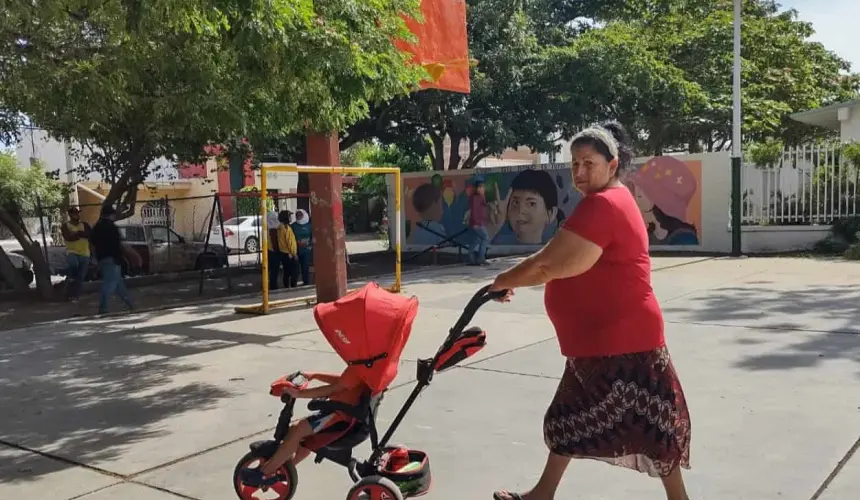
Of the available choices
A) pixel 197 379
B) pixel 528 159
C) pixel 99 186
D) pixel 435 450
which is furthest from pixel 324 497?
pixel 528 159

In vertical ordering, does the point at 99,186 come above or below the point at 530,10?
below

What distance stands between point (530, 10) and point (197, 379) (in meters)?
16.6

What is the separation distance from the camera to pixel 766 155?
16.6 metres

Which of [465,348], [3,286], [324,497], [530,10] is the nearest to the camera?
[465,348]

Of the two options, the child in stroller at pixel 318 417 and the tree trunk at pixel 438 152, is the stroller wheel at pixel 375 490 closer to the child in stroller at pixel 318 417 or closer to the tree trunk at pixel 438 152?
the child in stroller at pixel 318 417

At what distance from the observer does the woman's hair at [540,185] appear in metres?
19.6

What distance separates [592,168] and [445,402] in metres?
2.90

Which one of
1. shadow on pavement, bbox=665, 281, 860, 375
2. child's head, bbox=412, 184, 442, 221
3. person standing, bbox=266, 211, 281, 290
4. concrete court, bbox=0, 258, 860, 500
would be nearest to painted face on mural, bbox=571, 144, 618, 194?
concrete court, bbox=0, 258, 860, 500

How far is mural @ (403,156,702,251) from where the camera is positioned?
57.4 feet

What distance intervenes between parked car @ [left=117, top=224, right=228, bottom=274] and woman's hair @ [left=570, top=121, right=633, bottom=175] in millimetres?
14902

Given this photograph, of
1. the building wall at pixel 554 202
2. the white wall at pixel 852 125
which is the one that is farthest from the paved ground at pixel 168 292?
the white wall at pixel 852 125

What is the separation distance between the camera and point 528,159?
50875mm

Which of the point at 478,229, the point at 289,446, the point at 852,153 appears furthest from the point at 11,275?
the point at 852,153

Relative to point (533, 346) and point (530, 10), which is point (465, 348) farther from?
point (530, 10)
